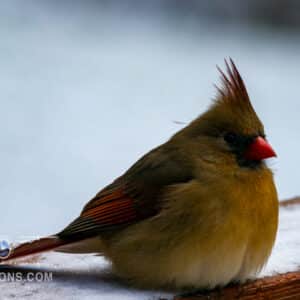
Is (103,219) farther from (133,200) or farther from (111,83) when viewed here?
(111,83)

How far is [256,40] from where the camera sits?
7027 mm

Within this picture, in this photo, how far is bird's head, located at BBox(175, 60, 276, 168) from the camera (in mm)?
2844

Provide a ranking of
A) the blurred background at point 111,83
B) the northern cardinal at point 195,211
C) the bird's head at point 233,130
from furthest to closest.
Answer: the blurred background at point 111,83, the bird's head at point 233,130, the northern cardinal at point 195,211

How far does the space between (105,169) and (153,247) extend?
6.98 ft

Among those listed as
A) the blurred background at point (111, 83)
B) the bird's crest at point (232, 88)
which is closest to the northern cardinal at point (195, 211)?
the bird's crest at point (232, 88)

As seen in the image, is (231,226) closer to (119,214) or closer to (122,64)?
(119,214)

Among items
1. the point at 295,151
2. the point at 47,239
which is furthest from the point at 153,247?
the point at 295,151

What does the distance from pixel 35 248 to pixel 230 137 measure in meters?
0.62

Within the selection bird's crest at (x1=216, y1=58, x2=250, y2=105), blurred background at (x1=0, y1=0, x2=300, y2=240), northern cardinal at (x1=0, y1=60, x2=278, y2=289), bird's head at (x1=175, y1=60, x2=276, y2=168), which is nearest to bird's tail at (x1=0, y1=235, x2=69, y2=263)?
northern cardinal at (x1=0, y1=60, x2=278, y2=289)

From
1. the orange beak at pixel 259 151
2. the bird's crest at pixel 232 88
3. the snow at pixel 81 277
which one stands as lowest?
the snow at pixel 81 277

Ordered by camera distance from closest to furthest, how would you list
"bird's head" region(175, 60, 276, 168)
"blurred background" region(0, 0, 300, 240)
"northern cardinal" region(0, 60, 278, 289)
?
1. "northern cardinal" region(0, 60, 278, 289)
2. "bird's head" region(175, 60, 276, 168)
3. "blurred background" region(0, 0, 300, 240)

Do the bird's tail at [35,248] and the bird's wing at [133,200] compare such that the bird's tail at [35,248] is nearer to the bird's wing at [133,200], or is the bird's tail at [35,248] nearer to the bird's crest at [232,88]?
the bird's wing at [133,200]

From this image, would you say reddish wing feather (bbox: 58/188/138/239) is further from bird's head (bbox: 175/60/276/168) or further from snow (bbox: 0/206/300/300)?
bird's head (bbox: 175/60/276/168)

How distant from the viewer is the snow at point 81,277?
2701 millimetres
